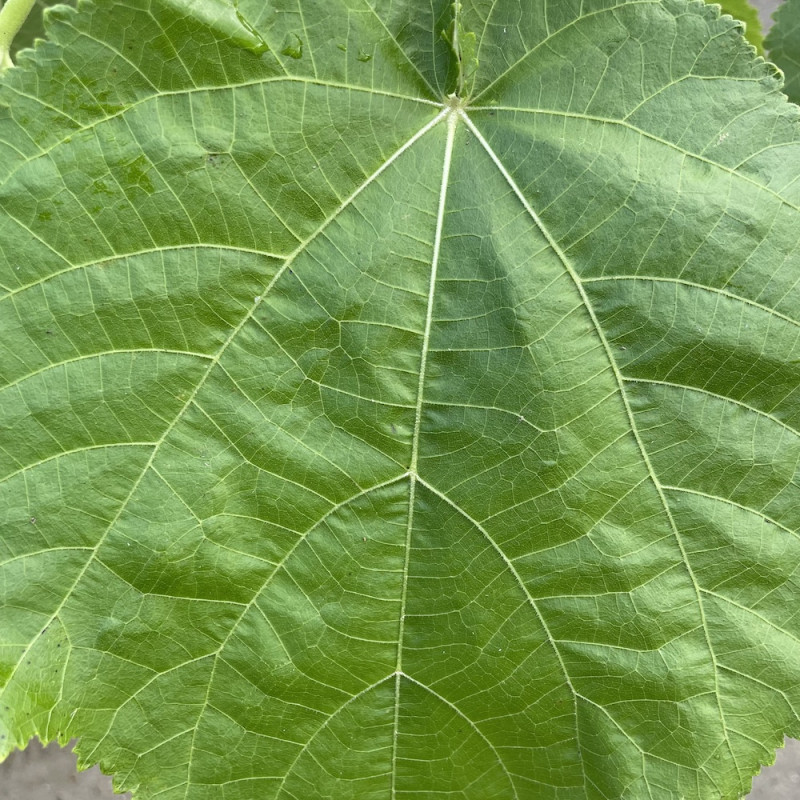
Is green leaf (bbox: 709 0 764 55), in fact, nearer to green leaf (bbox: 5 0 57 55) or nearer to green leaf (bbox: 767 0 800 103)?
green leaf (bbox: 767 0 800 103)

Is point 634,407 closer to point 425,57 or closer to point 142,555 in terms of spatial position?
point 425,57

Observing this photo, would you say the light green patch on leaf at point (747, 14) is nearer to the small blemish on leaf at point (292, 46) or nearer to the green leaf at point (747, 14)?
the green leaf at point (747, 14)

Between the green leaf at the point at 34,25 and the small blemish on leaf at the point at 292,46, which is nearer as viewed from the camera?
the small blemish on leaf at the point at 292,46

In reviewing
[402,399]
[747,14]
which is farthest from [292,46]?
[747,14]

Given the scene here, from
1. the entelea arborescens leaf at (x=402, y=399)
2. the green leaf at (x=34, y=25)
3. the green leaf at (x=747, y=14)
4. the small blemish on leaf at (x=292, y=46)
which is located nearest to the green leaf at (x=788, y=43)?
the green leaf at (x=747, y=14)

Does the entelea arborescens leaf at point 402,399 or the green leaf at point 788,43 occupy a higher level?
the green leaf at point 788,43
